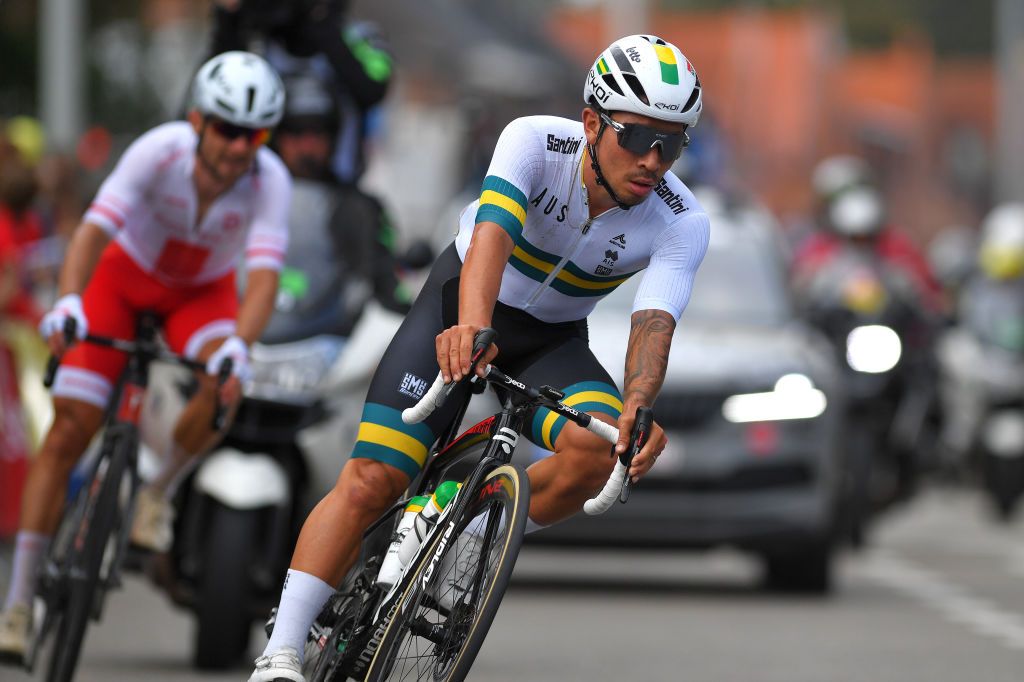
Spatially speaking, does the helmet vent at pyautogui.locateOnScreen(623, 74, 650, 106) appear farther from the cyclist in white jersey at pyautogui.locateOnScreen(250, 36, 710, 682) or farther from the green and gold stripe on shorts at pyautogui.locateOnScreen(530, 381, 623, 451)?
the green and gold stripe on shorts at pyautogui.locateOnScreen(530, 381, 623, 451)

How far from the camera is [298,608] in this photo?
7148 mm

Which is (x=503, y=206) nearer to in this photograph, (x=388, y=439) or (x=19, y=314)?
(x=388, y=439)

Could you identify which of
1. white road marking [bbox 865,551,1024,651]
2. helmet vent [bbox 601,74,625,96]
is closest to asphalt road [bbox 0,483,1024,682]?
white road marking [bbox 865,551,1024,651]

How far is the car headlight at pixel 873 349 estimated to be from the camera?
17.1 m

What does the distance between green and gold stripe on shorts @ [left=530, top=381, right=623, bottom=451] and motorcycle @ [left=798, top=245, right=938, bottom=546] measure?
9.38 meters

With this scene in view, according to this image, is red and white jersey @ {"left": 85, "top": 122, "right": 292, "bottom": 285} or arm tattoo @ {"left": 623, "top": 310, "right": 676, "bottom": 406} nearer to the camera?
arm tattoo @ {"left": 623, "top": 310, "right": 676, "bottom": 406}

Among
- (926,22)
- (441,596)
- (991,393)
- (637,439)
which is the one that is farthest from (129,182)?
(926,22)

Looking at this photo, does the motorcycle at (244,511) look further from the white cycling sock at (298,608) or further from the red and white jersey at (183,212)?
the white cycling sock at (298,608)

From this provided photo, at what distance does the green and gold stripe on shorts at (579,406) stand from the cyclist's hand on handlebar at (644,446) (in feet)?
1.58

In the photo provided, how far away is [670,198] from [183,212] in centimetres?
241

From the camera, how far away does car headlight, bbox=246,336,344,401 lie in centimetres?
1009

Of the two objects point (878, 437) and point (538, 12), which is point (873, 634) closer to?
point (878, 437)

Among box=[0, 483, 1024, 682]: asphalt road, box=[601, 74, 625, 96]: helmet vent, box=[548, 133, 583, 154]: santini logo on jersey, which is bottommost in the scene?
box=[0, 483, 1024, 682]: asphalt road

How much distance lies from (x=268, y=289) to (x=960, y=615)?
5.23m
